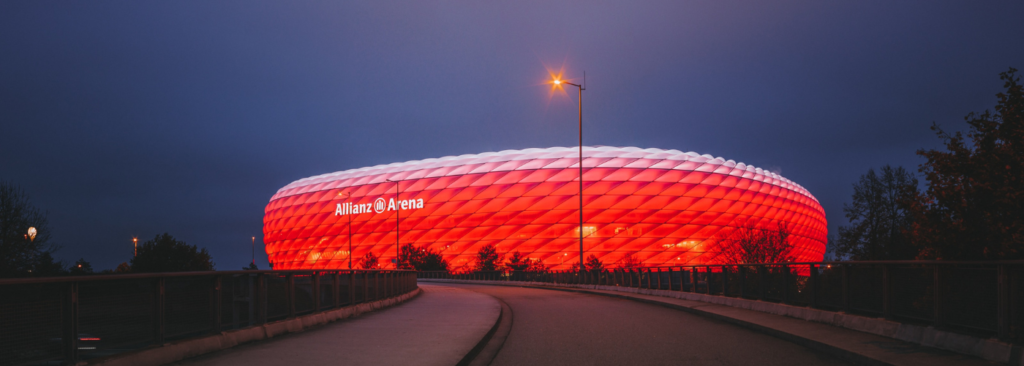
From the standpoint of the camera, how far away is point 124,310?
7242 mm

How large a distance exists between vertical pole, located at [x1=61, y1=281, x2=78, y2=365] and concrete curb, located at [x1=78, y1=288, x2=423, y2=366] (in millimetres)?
129

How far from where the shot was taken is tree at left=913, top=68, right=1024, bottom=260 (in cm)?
893

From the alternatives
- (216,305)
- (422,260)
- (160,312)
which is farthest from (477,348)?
(422,260)

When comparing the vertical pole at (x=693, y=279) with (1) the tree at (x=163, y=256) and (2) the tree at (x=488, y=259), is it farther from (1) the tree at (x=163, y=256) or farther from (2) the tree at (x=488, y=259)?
(2) the tree at (x=488, y=259)

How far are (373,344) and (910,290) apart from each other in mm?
7861

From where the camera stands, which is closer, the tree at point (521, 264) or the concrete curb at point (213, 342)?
the concrete curb at point (213, 342)

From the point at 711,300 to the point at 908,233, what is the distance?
830cm

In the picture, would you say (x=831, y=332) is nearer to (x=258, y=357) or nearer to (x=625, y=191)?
(x=258, y=357)

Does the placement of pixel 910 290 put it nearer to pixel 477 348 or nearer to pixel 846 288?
pixel 846 288

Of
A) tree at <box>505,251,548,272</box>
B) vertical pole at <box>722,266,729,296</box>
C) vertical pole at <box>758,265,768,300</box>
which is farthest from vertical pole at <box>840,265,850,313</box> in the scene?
tree at <box>505,251,548,272</box>

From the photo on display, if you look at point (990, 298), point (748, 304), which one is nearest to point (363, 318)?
point (748, 304)

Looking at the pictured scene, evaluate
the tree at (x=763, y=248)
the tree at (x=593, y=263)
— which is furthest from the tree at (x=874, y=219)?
the tree at (x=593, y=263)

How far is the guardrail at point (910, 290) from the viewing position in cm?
766

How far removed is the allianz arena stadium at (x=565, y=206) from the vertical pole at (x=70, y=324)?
61540 millimetres
